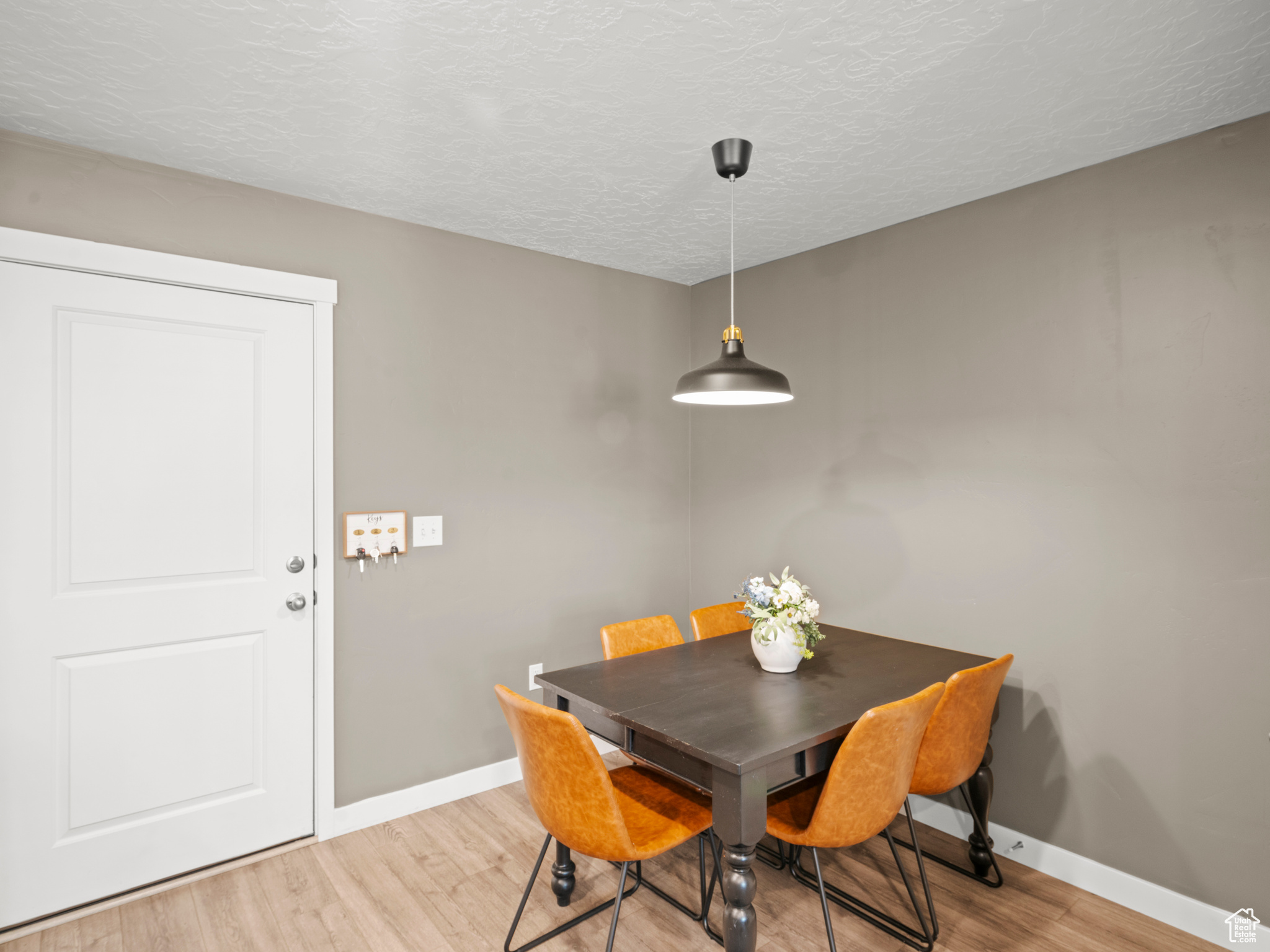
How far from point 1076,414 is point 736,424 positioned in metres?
1.62

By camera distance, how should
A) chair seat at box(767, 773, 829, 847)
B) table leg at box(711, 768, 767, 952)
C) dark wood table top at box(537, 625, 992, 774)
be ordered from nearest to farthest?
table leg at box(711, 768, 767, 952), dark wood table top at box(537, 625, 992, 774), chair seat at box(767, 773, 829, 847)

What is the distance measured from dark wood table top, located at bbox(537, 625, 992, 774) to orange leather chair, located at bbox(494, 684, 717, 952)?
0.22 metres

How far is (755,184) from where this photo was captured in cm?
250

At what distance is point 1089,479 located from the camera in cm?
236

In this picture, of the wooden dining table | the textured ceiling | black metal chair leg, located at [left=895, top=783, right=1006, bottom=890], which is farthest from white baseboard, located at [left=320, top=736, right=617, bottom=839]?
the textured ceiling

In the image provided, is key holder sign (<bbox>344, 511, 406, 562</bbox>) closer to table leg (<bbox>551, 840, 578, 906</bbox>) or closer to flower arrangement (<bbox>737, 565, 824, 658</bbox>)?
table leg (<bbox>551, 840, 578, 906</bbox>)

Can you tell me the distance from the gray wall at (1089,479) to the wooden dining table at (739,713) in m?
0.31

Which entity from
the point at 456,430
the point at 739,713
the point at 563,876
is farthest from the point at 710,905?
the point at 456,430

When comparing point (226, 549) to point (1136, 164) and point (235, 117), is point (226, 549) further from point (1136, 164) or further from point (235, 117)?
point (1136, 164)

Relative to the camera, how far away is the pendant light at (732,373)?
202 centimetres

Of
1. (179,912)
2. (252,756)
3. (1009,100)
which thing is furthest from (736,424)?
(179,912)

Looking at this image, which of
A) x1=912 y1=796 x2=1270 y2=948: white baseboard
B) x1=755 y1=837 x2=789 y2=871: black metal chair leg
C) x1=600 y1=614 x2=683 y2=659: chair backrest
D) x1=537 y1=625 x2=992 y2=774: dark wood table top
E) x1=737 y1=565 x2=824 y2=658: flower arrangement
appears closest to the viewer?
x1=537 y1=625 x2=992 y2=774: dark wood table top

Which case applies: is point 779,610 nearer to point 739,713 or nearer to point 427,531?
point 739,713

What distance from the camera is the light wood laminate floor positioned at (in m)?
2.05
